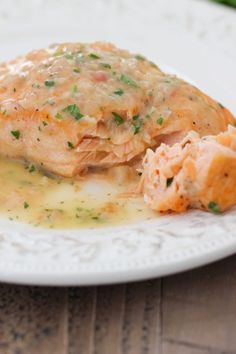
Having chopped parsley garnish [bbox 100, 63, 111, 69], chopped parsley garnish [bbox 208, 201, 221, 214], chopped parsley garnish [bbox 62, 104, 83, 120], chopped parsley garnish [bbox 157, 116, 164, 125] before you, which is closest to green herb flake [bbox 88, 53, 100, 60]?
chopped parsley garnish [bbox 100, 63, 111, 69]

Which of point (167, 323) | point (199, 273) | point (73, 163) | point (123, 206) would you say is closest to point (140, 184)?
point (123, 206)

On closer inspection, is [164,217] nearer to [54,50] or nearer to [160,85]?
[160,85]

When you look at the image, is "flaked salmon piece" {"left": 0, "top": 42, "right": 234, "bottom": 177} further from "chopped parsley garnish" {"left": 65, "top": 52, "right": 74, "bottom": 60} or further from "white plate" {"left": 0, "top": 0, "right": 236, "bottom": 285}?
"white plate" {"left": 0, "top": 0, "right": 236, "bottom": 285}

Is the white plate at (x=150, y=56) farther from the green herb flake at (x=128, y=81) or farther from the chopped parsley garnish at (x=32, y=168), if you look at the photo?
the green herb flake at (x=128, y=81)

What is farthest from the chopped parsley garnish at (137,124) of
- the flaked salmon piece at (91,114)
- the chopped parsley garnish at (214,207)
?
the chopped parsley garnish at (214,207)

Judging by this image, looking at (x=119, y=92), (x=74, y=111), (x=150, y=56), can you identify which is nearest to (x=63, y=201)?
(x=74, y=111)
